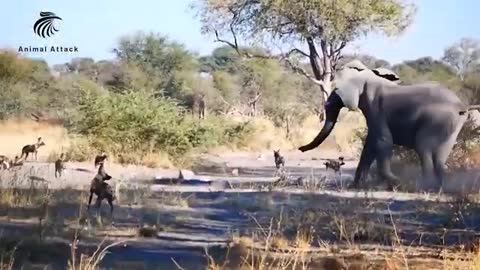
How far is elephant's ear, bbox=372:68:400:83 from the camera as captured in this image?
18.8 ft

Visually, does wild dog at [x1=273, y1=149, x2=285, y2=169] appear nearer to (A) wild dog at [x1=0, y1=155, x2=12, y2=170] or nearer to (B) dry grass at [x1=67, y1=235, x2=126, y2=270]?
(B) dry grass at [x1=67, y1=235, x2=126, y2=270]

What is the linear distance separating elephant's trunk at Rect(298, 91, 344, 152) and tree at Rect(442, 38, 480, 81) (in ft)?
2.58

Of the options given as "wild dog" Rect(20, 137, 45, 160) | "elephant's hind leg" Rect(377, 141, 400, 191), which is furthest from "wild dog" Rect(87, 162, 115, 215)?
"elephant's hind leg" Rect(377, 141, 400, 191)

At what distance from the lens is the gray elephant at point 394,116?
5.59 m

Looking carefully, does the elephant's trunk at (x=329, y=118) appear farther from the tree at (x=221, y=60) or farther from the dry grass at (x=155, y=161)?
the dry grass at (x=155, y=161)

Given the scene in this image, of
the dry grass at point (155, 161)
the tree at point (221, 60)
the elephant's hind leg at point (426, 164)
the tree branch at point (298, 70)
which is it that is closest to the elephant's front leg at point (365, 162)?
the elephant's hind leg at point (426, 164)

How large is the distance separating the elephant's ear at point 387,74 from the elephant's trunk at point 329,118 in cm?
32

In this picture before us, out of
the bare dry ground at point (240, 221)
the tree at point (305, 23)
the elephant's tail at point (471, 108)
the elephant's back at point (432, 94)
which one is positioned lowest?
the bare dry ground at point (240, 221)

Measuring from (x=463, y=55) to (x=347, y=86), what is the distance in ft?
2.61

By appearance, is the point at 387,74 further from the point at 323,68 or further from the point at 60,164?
the point at 60,164

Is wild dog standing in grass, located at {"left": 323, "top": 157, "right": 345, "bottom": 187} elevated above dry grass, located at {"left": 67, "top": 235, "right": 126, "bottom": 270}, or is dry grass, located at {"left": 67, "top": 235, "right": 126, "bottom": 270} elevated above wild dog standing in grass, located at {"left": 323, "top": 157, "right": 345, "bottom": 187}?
wild dog standing in grass, located at {"left": 323, "top": 157, "right": 345, "bottom": 187}

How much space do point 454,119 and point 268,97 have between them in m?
1.32

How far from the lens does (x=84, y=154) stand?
215 inches

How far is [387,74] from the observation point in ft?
→ 18.9
